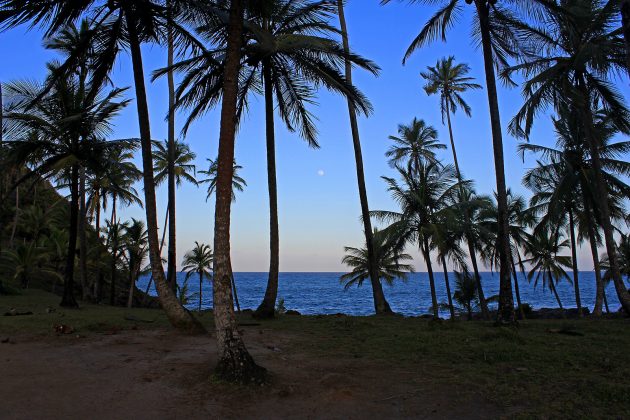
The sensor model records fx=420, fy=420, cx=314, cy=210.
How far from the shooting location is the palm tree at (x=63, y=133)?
565 inches

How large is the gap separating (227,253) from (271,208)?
7.31 metres

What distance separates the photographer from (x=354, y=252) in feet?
103

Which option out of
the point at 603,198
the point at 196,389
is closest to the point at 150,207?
the point at 196,389

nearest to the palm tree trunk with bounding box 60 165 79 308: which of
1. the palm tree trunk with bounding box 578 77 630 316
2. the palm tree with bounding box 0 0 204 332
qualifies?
the palm tree with bounding box 0 0 204 332

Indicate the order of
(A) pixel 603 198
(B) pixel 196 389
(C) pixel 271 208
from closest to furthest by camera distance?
(B) pixel 196 389
(C) pixel 271 208
(A) pixel 603 198

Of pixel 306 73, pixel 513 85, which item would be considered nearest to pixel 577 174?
pixel 513 85

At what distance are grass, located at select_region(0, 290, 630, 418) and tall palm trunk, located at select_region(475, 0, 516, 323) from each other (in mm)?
824

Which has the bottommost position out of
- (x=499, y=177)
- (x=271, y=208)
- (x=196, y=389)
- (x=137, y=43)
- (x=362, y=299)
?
(x=362, y=299)

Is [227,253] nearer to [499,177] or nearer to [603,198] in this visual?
[499,177]

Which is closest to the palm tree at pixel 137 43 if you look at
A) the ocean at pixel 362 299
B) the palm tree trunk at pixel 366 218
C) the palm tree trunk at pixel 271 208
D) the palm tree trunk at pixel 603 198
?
the palm tree trunk at pixel 271 208

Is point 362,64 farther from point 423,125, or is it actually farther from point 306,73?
point 423,125

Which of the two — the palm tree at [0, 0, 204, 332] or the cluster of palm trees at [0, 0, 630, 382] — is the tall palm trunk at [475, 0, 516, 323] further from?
the palm tree at [0, 0, 204, 332]

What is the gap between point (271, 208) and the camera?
13.9m

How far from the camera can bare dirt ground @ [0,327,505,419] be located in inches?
200
